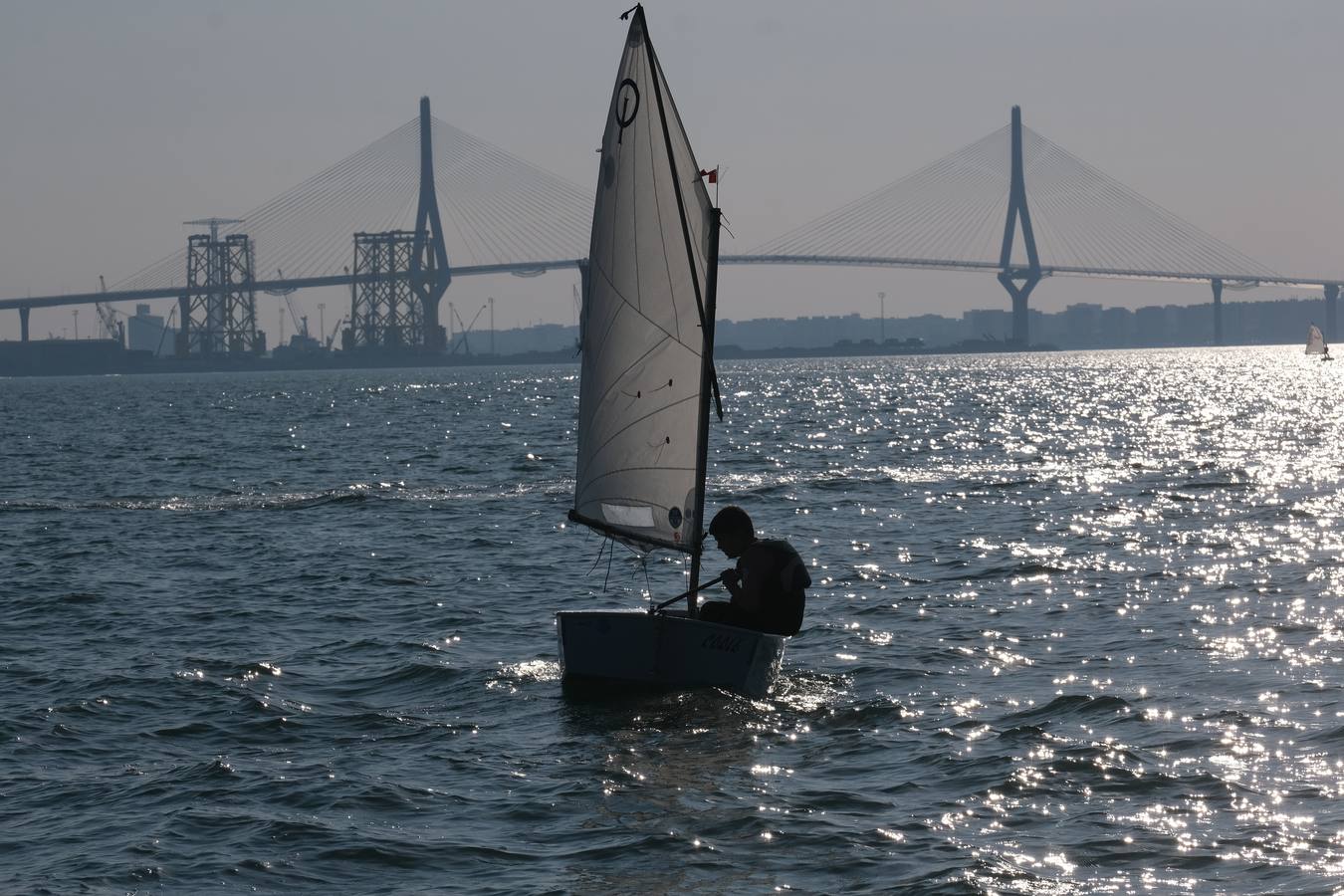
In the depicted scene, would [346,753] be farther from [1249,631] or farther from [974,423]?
[974,423]

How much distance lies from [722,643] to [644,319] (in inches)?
102

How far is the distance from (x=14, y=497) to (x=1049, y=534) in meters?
19.5

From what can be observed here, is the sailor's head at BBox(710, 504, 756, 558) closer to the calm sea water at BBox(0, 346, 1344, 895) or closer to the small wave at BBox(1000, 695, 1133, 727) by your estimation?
the calm sea water at BBox(0, 346, 1344, 895)

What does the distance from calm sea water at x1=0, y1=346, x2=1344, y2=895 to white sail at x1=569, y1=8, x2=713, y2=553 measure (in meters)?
1.61

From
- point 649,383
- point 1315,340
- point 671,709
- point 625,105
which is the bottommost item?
point 671,709

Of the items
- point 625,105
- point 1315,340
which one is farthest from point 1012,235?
point 625,105

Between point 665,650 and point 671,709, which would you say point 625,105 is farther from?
point 671,709

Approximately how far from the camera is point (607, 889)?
858 cm

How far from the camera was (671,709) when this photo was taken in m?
12.4

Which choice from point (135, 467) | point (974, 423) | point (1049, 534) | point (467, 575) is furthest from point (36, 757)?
point (974, 423)

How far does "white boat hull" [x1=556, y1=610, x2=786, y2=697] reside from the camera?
12.4 meters

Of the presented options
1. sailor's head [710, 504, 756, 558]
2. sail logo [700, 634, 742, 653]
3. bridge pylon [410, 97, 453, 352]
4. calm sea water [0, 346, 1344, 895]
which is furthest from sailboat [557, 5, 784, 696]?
bridge pylon [410, 97, 453, 352]

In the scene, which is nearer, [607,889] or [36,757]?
[607,889]

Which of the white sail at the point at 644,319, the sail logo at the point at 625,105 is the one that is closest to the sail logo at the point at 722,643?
the white sail at the point at 644,319
